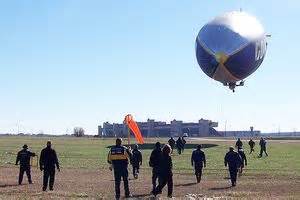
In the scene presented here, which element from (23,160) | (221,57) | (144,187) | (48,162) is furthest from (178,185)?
(23,160)

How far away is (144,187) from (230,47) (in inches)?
283

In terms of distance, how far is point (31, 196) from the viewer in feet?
70.8

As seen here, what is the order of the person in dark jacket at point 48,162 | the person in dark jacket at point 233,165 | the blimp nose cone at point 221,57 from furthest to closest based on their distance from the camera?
the person in dark jacket at point 233,165 < the blimp nose cone at point 221,57 < the person in dark jacket at point 48,162

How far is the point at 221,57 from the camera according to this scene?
2556cm

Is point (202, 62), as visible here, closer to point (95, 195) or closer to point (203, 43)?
point (203, 43)

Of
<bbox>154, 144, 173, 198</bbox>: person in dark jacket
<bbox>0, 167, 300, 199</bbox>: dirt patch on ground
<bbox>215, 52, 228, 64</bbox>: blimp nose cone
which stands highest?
<bbox>215, 52, 228, 64</bbox>: blimp nose cone

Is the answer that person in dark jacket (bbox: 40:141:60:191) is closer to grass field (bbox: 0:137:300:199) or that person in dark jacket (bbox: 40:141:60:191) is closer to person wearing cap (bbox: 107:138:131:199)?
grass field (bbox: 0:137:300:199)

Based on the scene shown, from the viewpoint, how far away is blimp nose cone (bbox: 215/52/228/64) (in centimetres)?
2550

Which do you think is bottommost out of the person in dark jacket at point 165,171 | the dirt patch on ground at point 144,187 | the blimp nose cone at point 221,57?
the dirt patch on ground at point 144,187

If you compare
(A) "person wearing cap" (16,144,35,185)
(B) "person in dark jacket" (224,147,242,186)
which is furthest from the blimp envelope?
(A) "person wearing cap" (16,144,35,185)

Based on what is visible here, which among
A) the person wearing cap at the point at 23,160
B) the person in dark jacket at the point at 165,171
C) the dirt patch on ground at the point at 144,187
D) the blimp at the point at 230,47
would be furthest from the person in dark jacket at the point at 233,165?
the person wearing cap at the point at 23,160

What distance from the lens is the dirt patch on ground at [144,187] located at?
883 inches

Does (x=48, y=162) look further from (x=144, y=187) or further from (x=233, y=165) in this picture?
(x=233, y=165)

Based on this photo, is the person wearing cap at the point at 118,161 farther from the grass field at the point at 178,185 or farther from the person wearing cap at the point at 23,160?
the person wearing cap at the point at 23,160
